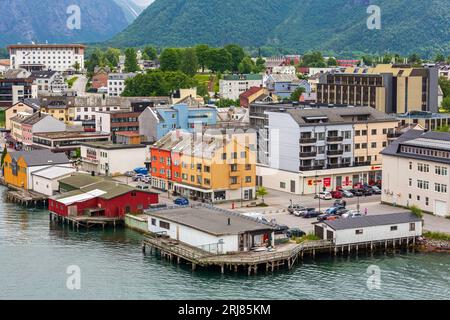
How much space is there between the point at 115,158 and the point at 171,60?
35.1 m

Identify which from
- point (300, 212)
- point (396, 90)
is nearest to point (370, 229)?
point (300, 212)

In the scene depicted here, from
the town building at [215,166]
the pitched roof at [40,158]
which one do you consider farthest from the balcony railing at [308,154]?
the pitched roof at [40,158]

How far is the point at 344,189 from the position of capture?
2827 centimetres

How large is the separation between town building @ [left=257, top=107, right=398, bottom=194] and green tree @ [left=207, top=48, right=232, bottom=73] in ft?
131

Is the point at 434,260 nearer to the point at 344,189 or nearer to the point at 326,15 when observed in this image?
the point at 344,189

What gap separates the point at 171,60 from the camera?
66625mm

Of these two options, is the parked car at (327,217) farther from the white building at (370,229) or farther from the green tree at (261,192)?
the green tree at (261,192)

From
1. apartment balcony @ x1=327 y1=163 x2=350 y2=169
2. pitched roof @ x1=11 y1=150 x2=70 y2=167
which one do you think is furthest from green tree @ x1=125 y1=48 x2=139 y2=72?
apartment balcony @ x1=327 y1=163 x2=350 y2=169

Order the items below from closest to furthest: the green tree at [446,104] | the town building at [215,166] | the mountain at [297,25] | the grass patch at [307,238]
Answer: the grass patch at [307,238] < the town building at [215,166] < the green tree at [446,104] < the mountain at [297,25]

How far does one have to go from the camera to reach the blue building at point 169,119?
3581 cm

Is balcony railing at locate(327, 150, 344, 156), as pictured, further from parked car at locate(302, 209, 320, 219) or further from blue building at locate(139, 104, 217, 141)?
blue building at locate(139, 104, 217, 141)

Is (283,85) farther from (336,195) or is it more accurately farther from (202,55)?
(336,195)

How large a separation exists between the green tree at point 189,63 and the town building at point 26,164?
34.5 metres
